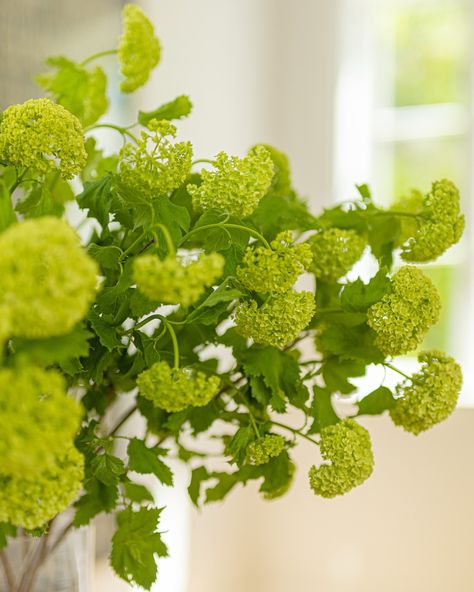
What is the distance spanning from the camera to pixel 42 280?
0.36m

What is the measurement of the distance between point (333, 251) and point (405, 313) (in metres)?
0.11

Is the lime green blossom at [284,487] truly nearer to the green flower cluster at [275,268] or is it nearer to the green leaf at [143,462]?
the green leaf at [143,462]

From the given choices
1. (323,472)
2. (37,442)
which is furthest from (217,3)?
(37,442)

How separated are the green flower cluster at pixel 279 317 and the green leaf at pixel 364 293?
8 cm

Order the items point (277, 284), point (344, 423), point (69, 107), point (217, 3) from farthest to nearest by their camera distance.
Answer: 1. point (217, 3)
2. point (69, 107)
3. point (344, 423)
4. point (277, 284)

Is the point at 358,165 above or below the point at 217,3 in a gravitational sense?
below

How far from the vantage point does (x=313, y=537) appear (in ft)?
5.95

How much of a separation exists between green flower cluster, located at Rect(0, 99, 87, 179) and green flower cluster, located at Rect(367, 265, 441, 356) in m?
0.25

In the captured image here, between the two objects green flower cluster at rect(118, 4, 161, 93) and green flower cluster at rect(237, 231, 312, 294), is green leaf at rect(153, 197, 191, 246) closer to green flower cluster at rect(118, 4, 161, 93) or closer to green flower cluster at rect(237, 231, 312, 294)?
green flower cluster at rect(237, 231, 312, 294)

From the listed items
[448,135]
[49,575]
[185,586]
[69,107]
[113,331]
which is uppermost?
[69,107]

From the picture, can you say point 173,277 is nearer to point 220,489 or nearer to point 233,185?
point 233,185

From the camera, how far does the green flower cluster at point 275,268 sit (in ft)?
1.68

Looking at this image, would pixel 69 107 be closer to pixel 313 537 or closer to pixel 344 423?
pixel 344 423

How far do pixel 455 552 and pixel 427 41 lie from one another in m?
1.22
